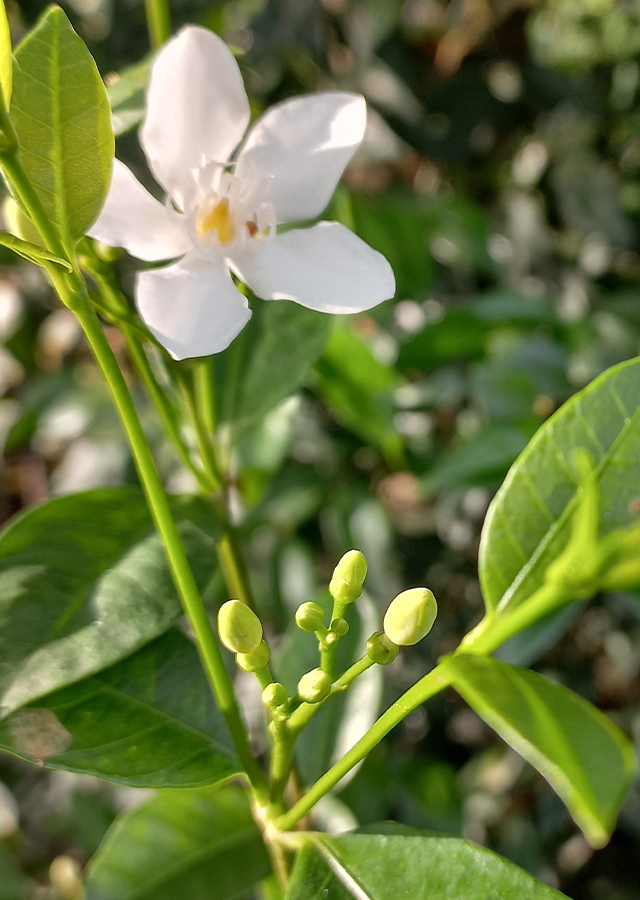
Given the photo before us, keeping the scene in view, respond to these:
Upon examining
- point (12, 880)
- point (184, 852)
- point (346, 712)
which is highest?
point (184, 852)

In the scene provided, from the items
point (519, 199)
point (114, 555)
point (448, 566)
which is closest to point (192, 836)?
point (114, 555)

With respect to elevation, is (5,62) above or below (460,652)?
above

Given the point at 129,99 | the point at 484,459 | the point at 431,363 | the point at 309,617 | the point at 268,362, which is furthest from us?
the point at 431,363

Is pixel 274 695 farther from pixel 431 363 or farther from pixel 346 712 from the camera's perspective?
pixel 431 363

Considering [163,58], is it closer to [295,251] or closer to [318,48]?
[295,251]

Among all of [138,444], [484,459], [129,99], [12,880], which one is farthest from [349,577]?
[12,880]

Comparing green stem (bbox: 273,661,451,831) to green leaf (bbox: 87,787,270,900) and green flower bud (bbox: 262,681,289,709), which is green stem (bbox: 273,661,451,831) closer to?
green flower bud (bbox: 262,681,289,709)

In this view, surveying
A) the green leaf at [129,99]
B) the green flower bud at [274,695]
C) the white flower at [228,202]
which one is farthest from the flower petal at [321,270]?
the green flower bud at [274,695]
